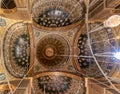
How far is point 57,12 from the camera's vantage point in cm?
904

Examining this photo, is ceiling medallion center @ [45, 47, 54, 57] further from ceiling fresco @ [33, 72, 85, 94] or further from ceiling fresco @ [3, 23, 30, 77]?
ceiling fresco @ [3, 23, 30, 77]

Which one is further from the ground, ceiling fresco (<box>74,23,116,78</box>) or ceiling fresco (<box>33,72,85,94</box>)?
ceiling fresco (<box>74,23,116,78</box>)

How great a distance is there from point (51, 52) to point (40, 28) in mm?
1328

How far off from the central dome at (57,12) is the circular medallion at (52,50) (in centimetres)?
75

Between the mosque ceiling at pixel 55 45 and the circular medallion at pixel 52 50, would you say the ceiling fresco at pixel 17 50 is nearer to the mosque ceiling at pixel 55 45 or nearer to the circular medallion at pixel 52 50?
the mosque ceiling at pixel 55 45

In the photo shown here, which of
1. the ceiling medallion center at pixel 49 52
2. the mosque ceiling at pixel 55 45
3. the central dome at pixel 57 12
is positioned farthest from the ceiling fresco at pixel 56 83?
the central dome at pixel 57 12

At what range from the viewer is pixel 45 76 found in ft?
32.2

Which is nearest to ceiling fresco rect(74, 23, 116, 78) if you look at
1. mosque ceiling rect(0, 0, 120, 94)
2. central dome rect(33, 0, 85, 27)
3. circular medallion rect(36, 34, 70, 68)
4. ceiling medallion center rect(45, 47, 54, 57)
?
mosque ceiling rect(0, 0, 120, 94)

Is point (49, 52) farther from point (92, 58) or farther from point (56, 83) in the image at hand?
point (92, 58)

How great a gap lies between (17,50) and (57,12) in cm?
220

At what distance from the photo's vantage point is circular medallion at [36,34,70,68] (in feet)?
32.4

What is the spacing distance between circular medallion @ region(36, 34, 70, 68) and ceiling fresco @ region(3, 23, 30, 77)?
37.5 inches

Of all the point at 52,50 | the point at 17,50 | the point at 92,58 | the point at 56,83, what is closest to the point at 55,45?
the point at 52,50

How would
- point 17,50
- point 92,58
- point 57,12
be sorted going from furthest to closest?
point 92,58, point 57,12, point 17,50
